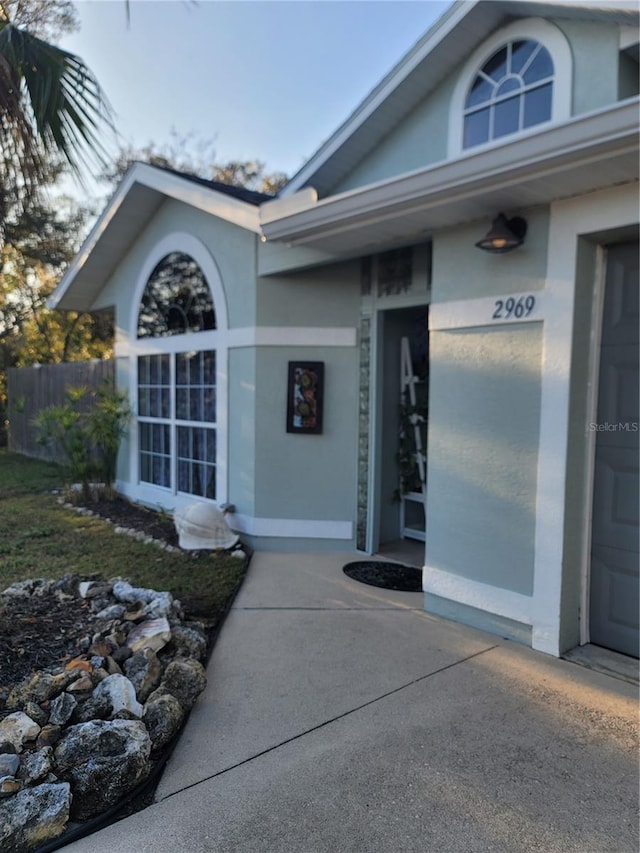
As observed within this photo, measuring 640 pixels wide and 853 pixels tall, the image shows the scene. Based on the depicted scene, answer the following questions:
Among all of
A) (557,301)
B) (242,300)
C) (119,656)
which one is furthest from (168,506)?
(557,301)

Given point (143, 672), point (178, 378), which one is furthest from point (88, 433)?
→ point (143, 672)

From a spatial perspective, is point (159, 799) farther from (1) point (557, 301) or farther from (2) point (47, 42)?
(2) point (47, 42)

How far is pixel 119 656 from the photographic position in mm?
3445

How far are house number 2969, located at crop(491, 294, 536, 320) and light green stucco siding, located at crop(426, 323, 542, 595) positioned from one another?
9 cm

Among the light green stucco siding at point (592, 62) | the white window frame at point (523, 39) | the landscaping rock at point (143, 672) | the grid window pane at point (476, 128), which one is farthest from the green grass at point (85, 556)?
the light green stucco siding at point (592, 62)

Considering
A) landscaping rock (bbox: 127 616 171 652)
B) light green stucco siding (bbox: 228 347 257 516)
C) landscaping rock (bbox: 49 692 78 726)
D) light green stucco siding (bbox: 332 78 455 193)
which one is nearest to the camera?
landscaping rock (bbox: 49 692 78 726)

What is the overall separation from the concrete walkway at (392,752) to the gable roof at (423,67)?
4167 mm

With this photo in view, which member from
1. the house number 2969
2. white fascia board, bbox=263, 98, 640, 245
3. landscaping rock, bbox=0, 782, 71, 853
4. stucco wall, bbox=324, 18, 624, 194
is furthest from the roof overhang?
landscaping rock, bbox=0, 782, 71, 853

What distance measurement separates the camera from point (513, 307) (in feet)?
13.6

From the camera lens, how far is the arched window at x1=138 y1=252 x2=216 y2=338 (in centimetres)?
749

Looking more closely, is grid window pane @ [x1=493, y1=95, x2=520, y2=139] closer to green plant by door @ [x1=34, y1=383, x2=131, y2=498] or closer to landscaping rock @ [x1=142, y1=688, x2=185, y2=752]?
landscaping rock @ [x1=142, y1=688, x2=185, y2=752]

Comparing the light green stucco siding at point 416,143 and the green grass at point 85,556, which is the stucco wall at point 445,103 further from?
the green grass at point 85,556

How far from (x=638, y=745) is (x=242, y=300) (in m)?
5.37

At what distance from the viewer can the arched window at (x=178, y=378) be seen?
741cm
